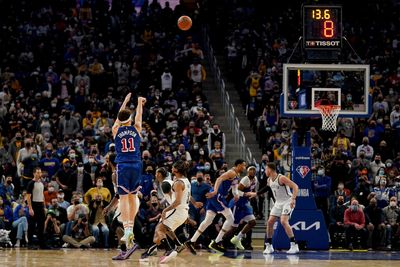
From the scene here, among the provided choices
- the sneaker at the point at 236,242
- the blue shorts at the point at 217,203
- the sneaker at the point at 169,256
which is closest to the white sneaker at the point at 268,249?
the sneaker at the point at 236,242

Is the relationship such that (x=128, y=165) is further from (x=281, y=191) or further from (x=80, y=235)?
(x=80, y=235)

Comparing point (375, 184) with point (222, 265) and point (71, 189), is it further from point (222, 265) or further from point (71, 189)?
point (222, 265)

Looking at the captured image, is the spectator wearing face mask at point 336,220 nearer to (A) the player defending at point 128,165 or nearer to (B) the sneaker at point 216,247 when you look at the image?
(B) the sneaker at point 216,247

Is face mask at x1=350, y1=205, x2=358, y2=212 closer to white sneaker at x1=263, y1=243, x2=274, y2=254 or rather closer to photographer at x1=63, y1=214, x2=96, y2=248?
white sneaker at x1=263, y1=243, x2=274, y2=254

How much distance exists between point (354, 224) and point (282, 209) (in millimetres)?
3142

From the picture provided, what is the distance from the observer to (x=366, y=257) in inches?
794

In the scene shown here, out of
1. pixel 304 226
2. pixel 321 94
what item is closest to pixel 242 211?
pixel 304 226

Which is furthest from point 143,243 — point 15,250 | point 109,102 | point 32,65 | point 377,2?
point 377,2

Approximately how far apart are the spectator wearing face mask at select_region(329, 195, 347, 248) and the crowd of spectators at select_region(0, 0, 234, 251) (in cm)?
287

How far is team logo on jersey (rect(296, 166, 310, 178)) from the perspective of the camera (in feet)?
72.9

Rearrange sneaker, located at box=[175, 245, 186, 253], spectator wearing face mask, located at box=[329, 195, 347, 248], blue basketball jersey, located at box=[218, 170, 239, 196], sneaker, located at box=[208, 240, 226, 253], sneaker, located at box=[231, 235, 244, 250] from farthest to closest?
spectator wearing face mask, located at box=[329, 195, 347, 248], sneaker, located at box=[231, 235, 244, 250], blue basketball jersey, located at box=[218, 170, 239, 196], sneaker, located at box=[208, 240, 226, 253], sneaker, located at box=[175, 245, 186, 253]

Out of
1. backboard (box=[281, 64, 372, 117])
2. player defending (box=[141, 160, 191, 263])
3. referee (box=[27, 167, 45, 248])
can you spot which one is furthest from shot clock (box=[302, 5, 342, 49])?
referee (box=[27, 167, 45, 248])

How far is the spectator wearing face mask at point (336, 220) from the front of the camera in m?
23.5

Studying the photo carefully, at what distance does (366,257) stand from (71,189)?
7.81m
